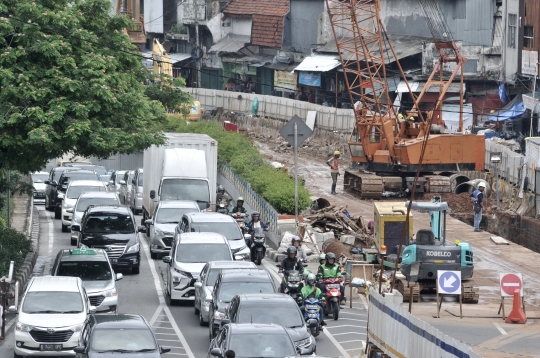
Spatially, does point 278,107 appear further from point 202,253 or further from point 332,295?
point 332,295

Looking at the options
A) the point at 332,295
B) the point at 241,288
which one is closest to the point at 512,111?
the point at 332,295

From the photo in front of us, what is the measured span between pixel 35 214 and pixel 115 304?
19.9 meters

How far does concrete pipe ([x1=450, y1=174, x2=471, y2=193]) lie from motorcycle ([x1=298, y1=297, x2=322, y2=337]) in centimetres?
2764

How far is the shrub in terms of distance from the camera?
34781mm

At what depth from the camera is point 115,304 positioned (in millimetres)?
22688

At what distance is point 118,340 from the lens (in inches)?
680

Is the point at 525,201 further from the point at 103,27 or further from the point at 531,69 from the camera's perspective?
the point at 103,27

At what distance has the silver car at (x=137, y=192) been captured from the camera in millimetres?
41938

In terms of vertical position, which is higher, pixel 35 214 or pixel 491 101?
pixel 491 101

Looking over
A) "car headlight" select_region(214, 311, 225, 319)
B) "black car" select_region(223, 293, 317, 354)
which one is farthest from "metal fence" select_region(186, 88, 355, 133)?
"black car" select_region(223, 293, 317, 354)

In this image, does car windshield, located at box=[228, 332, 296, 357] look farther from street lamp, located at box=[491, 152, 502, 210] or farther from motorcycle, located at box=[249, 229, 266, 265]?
street lamp, located at box=[491, 152, 502, 210]

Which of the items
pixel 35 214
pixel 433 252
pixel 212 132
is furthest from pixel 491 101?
pixel 433 252

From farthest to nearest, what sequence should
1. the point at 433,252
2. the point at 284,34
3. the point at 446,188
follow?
the point at 284,34
the point at 446,188
the point at 433,252

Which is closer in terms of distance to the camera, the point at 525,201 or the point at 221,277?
the point at 221,277
